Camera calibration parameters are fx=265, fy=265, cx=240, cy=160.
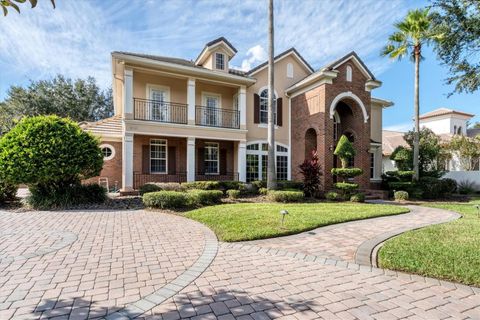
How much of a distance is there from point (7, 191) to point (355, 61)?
718 inches

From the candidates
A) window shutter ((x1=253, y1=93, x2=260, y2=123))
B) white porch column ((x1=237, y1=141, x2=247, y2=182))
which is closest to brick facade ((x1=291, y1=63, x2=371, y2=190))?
window shutter ((x1=253, y1=93, x2=260, y2=123))

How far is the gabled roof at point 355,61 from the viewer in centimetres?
1486

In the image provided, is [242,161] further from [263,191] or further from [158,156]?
[158,156]

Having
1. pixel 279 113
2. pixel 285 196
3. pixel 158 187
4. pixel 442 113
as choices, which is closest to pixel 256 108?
pixel 279 113

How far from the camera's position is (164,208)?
9.86 metres

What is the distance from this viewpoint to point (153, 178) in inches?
583

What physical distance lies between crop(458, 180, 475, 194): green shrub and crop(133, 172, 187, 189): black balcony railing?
1918cm

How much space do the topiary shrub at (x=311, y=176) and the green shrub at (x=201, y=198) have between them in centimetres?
493

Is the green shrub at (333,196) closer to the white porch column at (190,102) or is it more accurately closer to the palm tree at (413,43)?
the palm tree at (413,43)

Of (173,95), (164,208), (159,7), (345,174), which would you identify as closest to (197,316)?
(164,208)

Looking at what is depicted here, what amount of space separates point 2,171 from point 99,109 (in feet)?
87.5

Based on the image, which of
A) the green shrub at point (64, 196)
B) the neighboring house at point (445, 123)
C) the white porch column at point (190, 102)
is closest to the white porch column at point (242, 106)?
the white porch column at point (190, 102)

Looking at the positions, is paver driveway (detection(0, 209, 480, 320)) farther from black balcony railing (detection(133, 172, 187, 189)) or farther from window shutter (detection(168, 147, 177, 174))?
window shutter (detection(168, 147, 177, 174))

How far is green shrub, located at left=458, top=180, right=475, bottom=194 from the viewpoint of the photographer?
1855 centimetres
